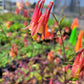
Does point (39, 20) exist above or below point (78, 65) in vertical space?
above

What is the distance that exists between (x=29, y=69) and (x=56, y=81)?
232 mm

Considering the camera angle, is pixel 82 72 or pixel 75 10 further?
pixel 75 10

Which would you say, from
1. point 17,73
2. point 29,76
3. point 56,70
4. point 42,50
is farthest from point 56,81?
point 42,50

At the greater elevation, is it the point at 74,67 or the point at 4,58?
the point at 74,67

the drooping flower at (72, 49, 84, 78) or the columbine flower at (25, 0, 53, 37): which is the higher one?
the columbine flower at (25, 0, 53, 37)

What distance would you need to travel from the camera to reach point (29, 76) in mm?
759

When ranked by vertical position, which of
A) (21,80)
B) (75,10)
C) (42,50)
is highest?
(75,10)

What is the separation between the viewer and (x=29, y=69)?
801 mm

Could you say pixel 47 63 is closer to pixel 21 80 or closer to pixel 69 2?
pixel 21 80

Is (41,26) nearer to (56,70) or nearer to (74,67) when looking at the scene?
(74,67)

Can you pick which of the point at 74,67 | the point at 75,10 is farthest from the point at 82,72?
the point at 75,10

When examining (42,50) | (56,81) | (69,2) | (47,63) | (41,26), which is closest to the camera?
(41,26)

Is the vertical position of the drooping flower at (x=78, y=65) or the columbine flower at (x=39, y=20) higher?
the columbine flower at (x=39, y=20)

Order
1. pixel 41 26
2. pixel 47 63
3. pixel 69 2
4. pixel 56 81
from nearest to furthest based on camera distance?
pixel 41 26 < pixel 56 81 < pixel 47 63 < pixel 69 2
